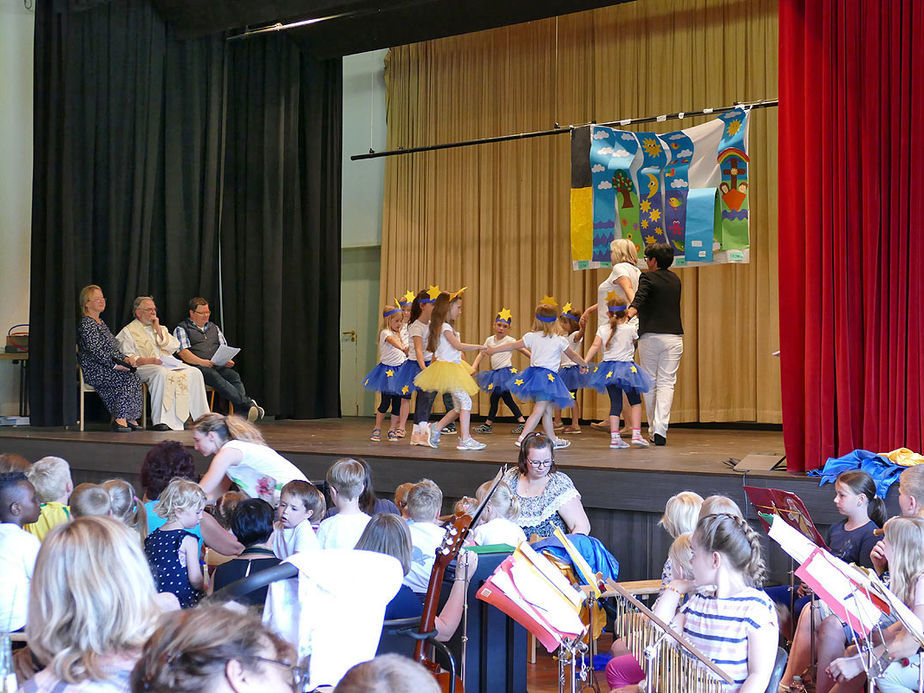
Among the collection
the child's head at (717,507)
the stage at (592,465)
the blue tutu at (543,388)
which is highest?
the blue tutu at (543,388)

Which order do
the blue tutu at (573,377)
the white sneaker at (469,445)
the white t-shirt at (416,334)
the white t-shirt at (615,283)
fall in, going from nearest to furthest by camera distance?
the white sneaker at (469,445)
the white t-shirt at (615,283)
the white t-shirt at (416,334)
the blue tutu at (573,377)

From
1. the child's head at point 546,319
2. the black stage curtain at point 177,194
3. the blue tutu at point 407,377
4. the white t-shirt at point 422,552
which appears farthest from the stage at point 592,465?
the white t-shirt at point 422,552

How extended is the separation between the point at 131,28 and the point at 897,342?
7.12 meters

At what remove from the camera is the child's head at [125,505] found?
3307 millimetres

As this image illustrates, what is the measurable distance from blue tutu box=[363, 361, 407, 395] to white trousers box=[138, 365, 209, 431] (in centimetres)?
171

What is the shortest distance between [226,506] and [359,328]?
745 cm

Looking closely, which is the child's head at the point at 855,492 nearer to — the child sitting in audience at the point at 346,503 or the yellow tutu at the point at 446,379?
the child sitting in audience at the point at 346,503

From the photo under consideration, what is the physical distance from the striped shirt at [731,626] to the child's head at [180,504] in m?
1.71

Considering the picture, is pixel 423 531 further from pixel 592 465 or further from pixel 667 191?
pixel 667 191

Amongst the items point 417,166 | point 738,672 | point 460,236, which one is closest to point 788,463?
point 738,672

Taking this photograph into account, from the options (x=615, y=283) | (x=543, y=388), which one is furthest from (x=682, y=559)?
(x=615, y=283)

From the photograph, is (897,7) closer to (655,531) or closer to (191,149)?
(655,531)

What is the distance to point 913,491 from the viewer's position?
3.62 m

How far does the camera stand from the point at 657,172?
26.0 ft
